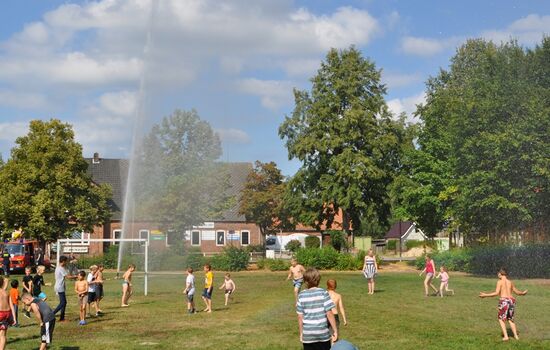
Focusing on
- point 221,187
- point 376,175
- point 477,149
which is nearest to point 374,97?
point 376,175

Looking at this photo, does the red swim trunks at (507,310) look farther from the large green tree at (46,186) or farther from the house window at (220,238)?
the house window at (220,238)

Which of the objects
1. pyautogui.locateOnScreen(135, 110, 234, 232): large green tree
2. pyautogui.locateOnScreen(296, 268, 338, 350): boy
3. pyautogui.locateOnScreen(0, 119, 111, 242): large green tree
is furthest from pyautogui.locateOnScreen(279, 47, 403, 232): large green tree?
pyautogui.locateOnScreen(296, 268, 338, 350): boy

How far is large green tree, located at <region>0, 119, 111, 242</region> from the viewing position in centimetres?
5597

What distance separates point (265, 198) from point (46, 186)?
23152 millimetres

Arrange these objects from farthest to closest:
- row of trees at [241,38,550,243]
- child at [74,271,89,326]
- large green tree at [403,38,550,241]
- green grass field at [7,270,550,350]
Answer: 1. row of trees at [241,38,550,243]
2. large green tree at [403,38,550,241]
3. child at [74,271,89,326]
4. green grass field at [7,270,550,350]

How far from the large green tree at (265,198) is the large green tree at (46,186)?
58.9ft

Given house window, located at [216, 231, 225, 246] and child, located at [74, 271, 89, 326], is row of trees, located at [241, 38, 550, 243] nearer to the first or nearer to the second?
house window, located at [216, 231, 225, 246]

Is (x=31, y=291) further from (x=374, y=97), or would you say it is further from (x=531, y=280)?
(x=374, y=97)

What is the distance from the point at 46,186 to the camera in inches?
2247

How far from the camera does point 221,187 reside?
6066 centimetres

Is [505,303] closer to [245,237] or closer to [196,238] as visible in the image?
[245,237]

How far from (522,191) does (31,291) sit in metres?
27.0

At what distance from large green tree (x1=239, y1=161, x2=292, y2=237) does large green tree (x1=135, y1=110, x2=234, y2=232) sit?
30.4 feet

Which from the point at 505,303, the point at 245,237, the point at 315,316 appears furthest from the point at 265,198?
the point at 315,316
